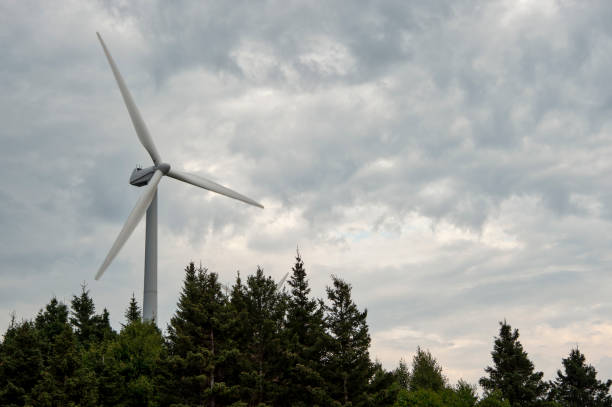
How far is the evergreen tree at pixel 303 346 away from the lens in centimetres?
5403

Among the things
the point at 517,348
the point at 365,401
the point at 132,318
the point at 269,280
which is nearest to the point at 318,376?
the point at 365,401

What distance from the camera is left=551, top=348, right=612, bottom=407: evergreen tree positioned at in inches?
3949

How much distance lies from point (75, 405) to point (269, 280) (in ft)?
72.6

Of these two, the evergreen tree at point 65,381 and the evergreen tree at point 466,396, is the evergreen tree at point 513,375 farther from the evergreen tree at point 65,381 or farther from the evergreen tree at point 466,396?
the evergreen tree at point 65,381

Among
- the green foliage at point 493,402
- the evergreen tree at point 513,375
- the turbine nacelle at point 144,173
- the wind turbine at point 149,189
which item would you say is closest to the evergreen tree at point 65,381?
the wind turbine at point 149,189

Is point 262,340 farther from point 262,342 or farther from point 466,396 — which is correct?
point 466,396

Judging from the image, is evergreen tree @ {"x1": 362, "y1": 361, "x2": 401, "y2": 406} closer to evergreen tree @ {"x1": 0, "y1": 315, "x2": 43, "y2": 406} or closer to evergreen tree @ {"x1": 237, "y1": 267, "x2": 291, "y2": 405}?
evergreen tree @ {"x1": 237, "y1": 267, "x2": 291, "y2": 405}

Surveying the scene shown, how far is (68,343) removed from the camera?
2259 inches

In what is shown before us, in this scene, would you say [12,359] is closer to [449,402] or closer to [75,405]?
[75,405]

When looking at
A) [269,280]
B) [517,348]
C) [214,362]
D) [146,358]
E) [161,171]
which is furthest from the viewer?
[517,348]

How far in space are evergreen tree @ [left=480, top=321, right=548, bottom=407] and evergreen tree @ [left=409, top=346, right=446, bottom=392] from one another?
23583mm

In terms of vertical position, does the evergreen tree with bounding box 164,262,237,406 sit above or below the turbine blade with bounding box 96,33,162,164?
below

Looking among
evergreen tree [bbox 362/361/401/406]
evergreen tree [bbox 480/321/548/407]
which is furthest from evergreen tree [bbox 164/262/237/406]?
evergreen tree [bbox 480/321/548/407]

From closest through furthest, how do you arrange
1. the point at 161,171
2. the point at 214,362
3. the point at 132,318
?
the point at 214,362, the point at 161,171, the point at 132,318
